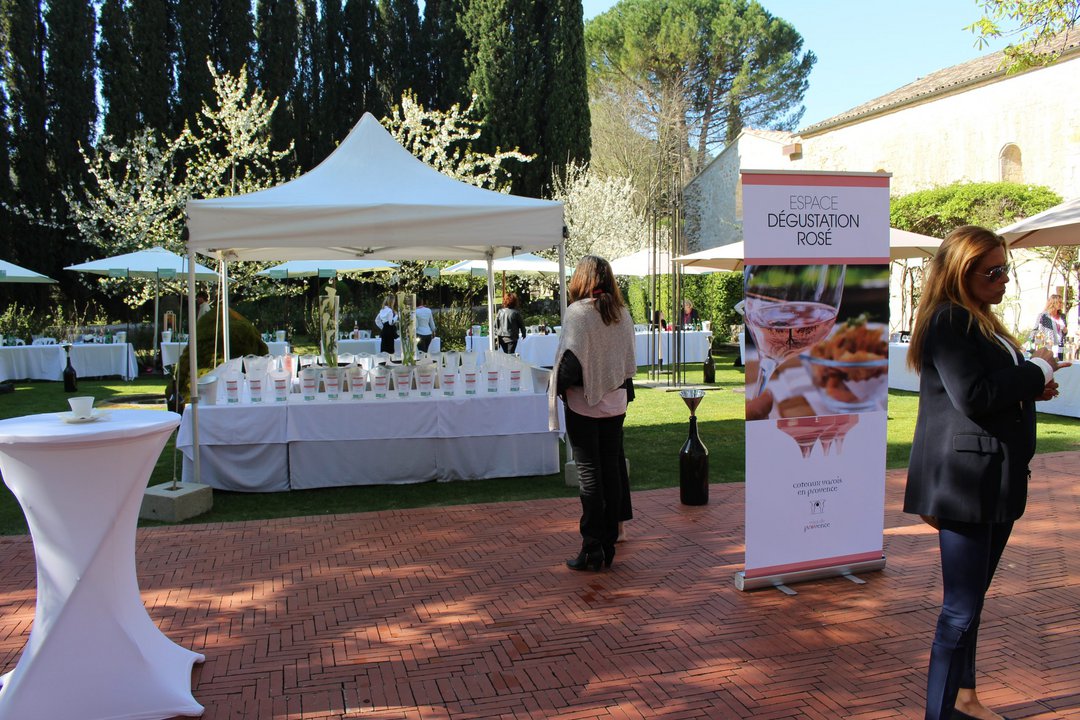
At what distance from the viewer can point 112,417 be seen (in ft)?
10.6

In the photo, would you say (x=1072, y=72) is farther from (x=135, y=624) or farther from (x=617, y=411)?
(x=135, y=624)

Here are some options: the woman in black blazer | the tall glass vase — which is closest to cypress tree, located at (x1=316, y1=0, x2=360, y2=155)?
the tall glass vase

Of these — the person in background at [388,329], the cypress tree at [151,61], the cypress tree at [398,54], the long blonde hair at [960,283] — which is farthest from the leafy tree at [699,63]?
the long blonde hair at [960,283]

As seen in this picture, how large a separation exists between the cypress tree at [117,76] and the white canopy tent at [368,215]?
2150cm

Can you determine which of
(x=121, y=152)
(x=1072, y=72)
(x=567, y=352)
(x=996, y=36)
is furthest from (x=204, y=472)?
(x=1072, y=72)

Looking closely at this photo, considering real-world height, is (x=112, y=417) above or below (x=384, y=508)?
above

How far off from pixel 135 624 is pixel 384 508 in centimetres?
329

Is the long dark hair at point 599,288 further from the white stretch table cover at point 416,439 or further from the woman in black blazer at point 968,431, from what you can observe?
the white stretch table cover at point 416,439

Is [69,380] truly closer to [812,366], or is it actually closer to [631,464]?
[631,464]

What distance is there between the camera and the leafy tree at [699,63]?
37.8 metres

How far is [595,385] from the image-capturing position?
4.64 metres

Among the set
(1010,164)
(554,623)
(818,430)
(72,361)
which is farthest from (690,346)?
(554,623)

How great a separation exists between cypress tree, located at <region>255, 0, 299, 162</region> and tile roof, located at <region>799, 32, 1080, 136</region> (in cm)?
1856

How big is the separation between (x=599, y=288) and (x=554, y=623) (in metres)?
1.85
